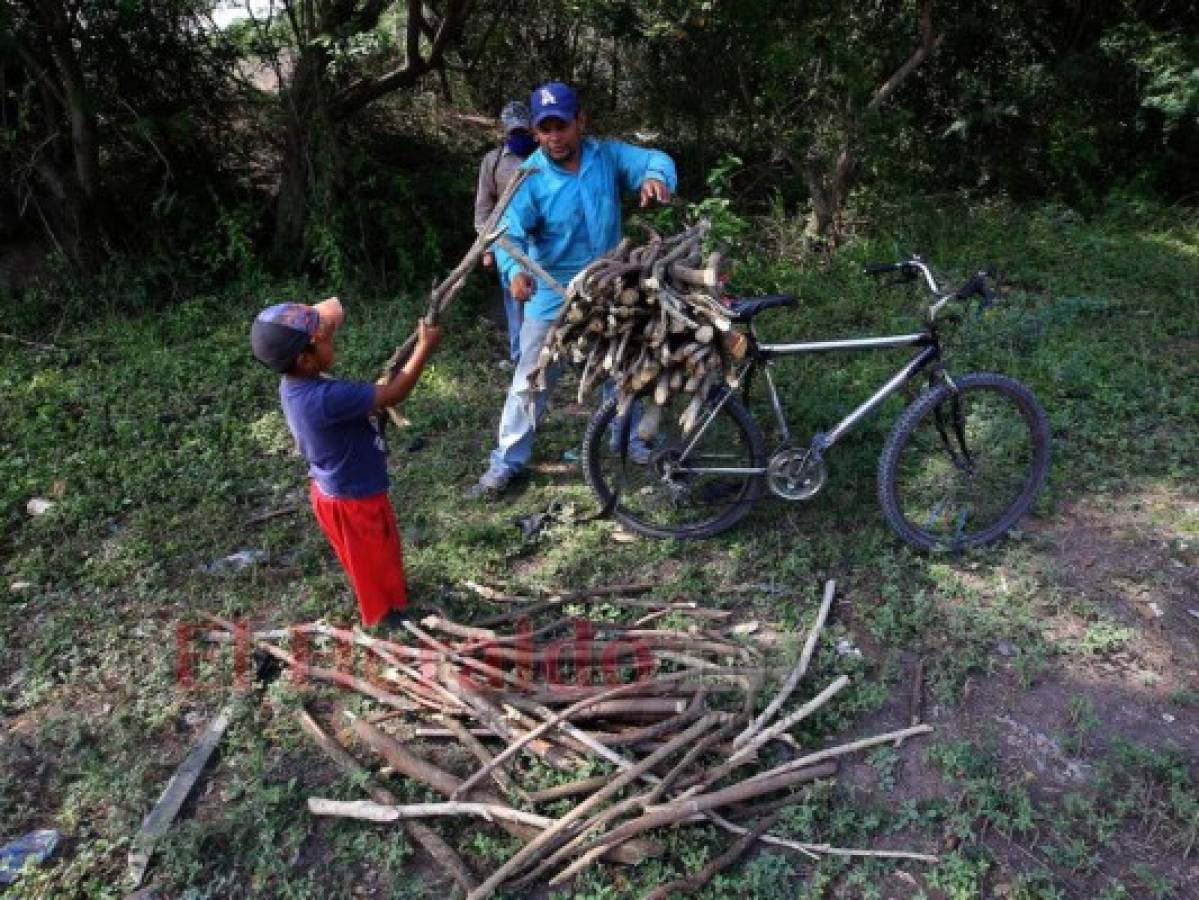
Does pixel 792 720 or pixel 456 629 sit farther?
pixel 456 629

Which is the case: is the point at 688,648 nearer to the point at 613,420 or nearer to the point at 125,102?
the point at 613,420

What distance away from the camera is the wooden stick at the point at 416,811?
291 centimetres

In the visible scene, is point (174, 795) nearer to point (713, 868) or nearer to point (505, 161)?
point (713, 868)

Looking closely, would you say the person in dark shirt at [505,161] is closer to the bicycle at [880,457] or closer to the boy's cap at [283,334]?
the bicycle at [880,457]

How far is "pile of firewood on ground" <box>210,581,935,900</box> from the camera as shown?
112 inches

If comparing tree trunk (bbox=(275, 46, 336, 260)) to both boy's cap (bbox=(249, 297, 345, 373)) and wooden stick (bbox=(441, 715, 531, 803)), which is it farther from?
wooden stick (bbox=(441, 715, 531, 803))

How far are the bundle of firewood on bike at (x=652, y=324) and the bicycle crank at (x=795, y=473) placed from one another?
0.67 meters

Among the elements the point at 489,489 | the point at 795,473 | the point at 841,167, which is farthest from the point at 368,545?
the point at 841,167

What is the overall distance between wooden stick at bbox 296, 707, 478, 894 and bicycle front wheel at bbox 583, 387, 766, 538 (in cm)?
171

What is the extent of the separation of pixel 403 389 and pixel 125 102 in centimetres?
591

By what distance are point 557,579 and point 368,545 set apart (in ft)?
3.14

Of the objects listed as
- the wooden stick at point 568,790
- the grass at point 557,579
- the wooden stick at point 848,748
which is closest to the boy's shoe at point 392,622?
the grass at point 557,579

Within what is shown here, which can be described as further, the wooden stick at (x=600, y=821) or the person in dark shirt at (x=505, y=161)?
the person in dark shirt at (x=505, y=161)

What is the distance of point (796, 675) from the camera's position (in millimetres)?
3377
